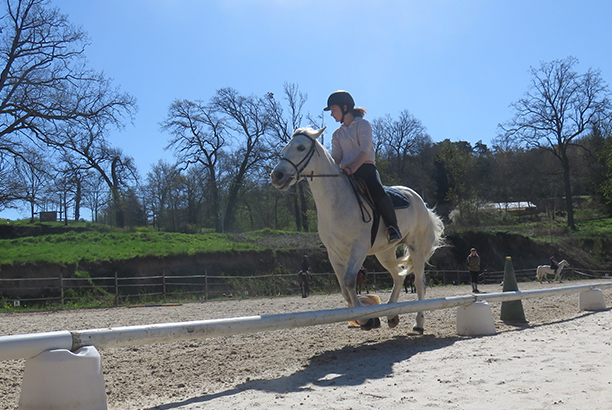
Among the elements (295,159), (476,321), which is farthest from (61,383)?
(476,321)

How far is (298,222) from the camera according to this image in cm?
4372

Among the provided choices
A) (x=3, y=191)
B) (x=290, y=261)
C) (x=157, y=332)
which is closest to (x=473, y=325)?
(x=157, y=332)

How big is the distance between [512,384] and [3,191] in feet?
72.4

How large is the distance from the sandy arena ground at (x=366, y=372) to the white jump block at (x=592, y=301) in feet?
11.6

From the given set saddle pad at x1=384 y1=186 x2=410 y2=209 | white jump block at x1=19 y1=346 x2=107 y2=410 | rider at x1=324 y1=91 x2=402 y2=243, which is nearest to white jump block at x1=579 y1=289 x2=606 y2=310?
saddle pad at x1=384 y1=186 x2=410 y2=209

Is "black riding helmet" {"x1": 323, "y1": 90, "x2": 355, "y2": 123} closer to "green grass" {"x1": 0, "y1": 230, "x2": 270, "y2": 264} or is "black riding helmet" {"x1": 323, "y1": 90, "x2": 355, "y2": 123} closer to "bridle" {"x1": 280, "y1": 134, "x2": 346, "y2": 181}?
"bridle" {"x1": 280, "y1": 134, "x2": 346, "y2": 181}

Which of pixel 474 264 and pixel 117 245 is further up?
pixel 117 245

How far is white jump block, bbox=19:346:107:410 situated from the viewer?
8.65 feet

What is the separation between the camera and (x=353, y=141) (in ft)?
21.0

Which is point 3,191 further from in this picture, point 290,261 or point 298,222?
point 298,222

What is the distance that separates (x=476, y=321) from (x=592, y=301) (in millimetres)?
4902

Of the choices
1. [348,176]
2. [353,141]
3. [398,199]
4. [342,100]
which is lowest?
[398,199]

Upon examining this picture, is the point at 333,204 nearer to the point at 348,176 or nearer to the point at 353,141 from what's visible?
the point at 348,176

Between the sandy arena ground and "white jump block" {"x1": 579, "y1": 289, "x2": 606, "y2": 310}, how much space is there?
3545 millimetres
